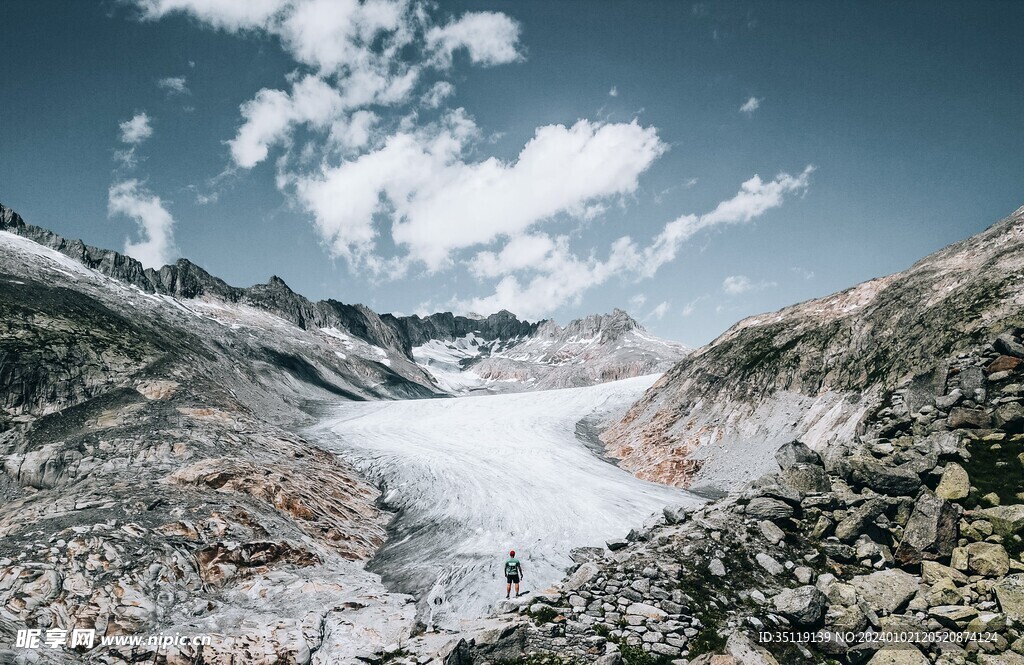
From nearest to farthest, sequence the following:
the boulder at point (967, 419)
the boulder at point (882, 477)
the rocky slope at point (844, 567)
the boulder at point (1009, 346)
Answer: the rocky slope at point (844, 567) < the boulder at point (882, 477) < the boulder at point (967, 419) < the boulder at point (1009, 346)

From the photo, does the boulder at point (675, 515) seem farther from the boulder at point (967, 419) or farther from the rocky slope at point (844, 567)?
the boulder at point (967, 419)

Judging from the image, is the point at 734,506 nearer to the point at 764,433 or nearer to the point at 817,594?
the point at 817,594

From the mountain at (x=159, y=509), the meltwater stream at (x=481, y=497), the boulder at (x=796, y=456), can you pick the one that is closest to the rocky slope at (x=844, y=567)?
the boulder at (x=796, y=456)

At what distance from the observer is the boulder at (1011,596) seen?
8992mm

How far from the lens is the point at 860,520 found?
510 inches

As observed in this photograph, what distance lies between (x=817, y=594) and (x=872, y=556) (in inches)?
119

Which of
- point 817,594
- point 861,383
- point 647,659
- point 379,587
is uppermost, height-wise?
point 861,383

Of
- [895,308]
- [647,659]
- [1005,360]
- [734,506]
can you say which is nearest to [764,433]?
[895,308]

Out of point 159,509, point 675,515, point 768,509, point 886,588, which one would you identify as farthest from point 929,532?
point 159,509

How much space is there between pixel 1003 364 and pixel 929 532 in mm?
9019

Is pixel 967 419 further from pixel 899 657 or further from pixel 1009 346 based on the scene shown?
pixel 899 657

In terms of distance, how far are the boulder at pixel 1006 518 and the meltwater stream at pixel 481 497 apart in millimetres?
12611

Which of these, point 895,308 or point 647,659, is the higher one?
point 895,308

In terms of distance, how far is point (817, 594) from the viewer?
1060 cm
